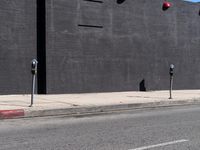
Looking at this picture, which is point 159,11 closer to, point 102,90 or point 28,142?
point 102,90

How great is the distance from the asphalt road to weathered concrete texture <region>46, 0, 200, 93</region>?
6.80 meters

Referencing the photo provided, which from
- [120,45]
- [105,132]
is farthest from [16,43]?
[105,132]

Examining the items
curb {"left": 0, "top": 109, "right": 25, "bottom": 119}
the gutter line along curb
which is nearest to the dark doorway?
the gutter line along curb

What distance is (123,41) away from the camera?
23859 millimetres

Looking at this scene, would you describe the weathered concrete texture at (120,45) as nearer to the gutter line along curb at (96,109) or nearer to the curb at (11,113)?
the gutter line along curb at (96,109)

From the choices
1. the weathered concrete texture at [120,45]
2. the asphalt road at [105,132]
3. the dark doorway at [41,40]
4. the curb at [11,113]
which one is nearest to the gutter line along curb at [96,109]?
the curb at [11,113]

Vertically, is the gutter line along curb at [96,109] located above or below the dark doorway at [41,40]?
below

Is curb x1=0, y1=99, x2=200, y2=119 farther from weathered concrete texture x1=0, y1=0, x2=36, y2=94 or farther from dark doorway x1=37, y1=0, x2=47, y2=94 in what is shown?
weathered concrete texture x1=0, y1=0, x2=36, y2=94

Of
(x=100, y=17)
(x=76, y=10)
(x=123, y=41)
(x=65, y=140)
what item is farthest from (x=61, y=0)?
(x=65, y=140)

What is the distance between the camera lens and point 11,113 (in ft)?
44.0

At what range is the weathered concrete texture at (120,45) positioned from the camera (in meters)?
20.9

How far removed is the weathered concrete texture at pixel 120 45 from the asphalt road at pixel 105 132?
6.80m

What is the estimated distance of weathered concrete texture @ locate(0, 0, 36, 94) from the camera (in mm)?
19109

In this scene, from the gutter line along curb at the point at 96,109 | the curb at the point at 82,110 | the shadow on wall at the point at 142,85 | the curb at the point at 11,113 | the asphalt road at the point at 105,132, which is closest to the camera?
the asphalt road at the point at 105,132
